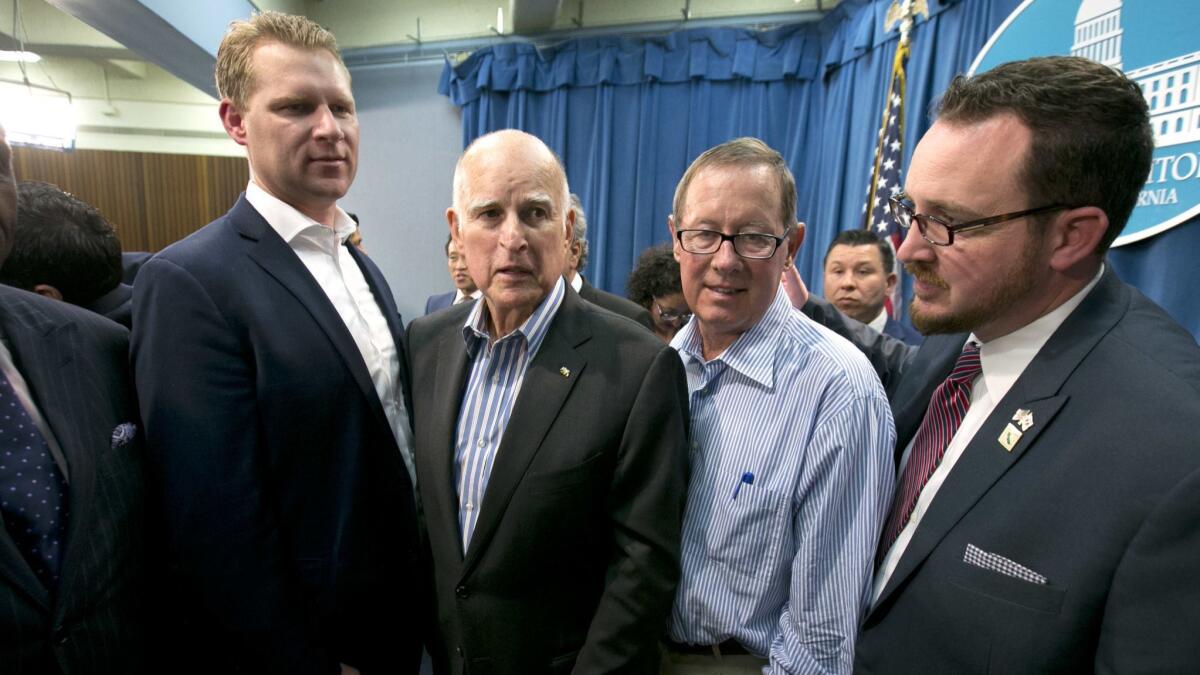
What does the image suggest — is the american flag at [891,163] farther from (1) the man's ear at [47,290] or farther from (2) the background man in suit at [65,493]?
(1) the man's ear at [47,290]

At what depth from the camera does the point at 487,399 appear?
1.36 meters

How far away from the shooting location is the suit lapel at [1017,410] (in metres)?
1.04

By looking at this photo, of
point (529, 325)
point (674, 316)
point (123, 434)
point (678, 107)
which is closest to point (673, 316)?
point (674, 316)

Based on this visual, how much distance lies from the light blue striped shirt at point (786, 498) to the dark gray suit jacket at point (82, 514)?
1117 mm

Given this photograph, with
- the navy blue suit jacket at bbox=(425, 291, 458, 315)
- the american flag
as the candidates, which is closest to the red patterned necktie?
the american flag

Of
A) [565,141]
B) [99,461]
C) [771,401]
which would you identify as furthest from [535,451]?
[565,141]

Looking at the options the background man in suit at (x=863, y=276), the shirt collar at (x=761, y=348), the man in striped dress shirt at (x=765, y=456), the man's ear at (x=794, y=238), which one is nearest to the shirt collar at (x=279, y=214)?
the man in striped dress shirt at (x=765, y=456)

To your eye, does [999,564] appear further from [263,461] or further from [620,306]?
[620,306]

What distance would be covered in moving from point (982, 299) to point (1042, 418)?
9.5 inches

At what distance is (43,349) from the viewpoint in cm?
112

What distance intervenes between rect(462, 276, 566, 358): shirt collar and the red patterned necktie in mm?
869

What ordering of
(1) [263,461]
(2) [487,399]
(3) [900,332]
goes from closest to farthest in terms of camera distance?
(1) [263,461] < (2) [487,399] < (3) [900,332]

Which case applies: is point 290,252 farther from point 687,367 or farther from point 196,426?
point 687,367

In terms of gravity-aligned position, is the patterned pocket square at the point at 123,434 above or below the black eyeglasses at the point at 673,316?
below
